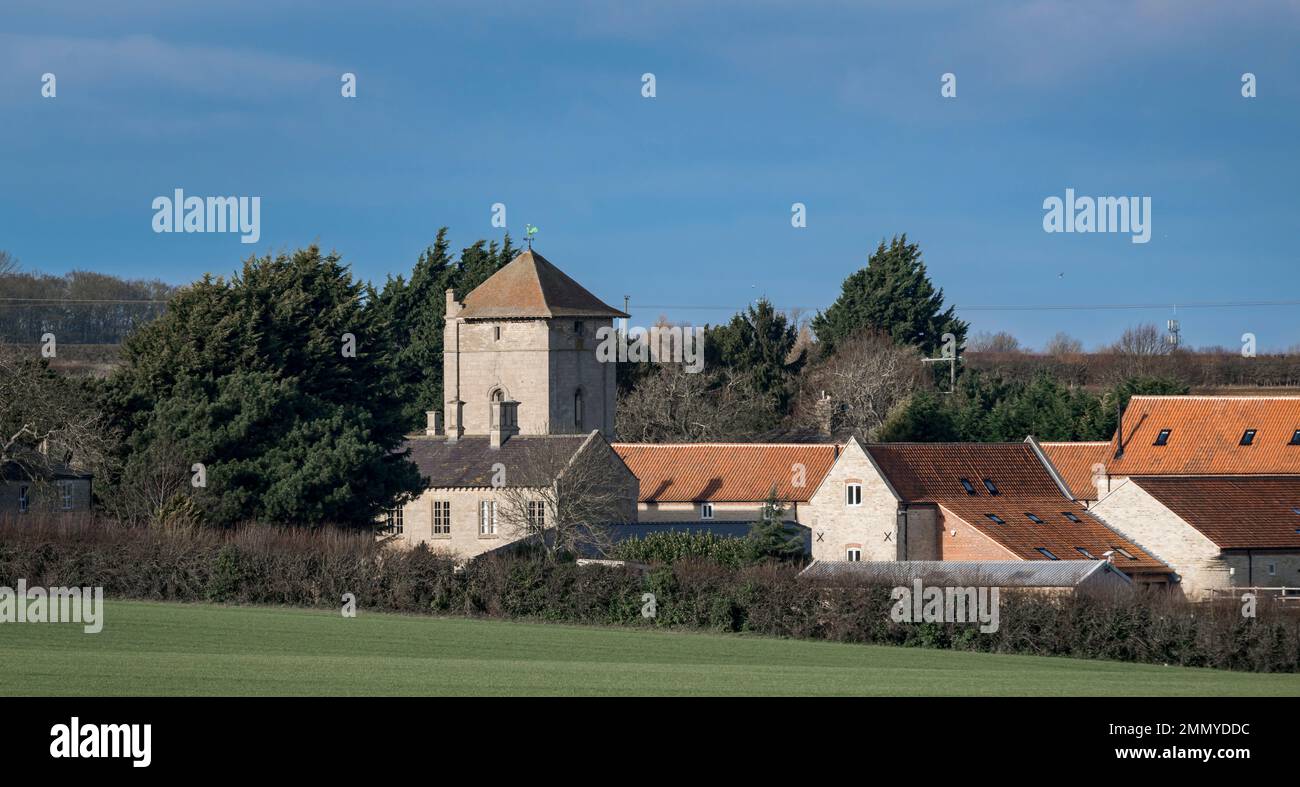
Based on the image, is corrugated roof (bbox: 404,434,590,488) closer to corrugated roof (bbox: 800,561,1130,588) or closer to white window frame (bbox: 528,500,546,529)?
white window frame (bbox: 528,500,546,529)

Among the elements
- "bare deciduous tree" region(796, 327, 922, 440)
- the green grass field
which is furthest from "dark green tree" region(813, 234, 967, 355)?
the green grass field

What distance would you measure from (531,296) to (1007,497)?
26093 millimetres

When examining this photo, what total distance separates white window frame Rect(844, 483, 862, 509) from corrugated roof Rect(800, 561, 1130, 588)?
11697 millimetres

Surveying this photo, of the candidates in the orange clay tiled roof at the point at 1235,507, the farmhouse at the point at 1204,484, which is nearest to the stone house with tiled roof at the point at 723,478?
the farmhouse at the point at 1204,484

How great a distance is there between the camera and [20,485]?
48156 millimetres

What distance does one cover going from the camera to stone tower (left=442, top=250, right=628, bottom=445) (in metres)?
77.1

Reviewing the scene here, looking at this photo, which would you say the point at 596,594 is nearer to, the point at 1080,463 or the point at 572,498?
the point at 572,498

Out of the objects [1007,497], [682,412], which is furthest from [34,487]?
[682,412]

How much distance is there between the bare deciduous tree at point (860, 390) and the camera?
96.0 m

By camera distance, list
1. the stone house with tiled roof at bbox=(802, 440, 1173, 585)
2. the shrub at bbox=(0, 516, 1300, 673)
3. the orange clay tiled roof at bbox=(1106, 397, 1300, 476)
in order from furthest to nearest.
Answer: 1. the orange clay tiled roof at bbox=(1106, 397, 1300, 476)
2. the stone house with tiled roof at bbox=(802, 440, 1173, 585)
3. the shrub at bbox=(0, 516, 1300, 673)

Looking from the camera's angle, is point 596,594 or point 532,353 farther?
point 532,353

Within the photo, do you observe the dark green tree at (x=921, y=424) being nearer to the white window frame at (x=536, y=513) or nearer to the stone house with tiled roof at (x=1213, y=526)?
the stone house with tiled roof at (x=1213, y=526)

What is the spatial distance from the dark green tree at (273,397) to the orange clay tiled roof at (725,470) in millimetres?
12304

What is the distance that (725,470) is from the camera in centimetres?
6744
